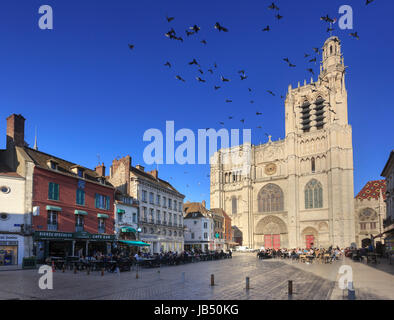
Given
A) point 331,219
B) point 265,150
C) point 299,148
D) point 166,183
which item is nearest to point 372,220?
point 331,219

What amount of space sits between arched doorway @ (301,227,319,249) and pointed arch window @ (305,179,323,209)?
4.18 m

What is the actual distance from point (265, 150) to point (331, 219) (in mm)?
19339

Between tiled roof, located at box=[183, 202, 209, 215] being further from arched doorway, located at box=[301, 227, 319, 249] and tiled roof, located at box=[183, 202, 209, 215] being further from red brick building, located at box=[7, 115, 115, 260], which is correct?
red brick building, located at box=[7, 115, 115, 260]

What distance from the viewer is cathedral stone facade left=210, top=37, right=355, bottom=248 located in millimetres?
57438

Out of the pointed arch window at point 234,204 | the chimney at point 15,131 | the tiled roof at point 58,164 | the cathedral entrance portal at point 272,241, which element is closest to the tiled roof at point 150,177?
the tiled roof at point 58,164

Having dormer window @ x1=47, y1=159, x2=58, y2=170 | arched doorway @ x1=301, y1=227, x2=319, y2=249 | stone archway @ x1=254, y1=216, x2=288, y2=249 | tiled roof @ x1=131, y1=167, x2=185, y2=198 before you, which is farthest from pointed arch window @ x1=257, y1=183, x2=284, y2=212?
dormer window @ x1=47, y1=159, x2=58, y2=170

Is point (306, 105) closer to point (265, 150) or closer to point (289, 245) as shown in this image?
point (265, 150)

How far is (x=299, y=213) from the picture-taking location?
61.4 m

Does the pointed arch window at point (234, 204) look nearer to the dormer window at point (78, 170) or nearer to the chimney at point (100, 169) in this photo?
the chimney at point (100, 169)

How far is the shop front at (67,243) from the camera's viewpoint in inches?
944

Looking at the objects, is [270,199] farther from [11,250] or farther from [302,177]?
[11,250]

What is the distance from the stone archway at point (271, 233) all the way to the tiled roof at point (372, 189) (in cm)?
1503

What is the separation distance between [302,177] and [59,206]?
157 feet

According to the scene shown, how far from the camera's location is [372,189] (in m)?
61.8
